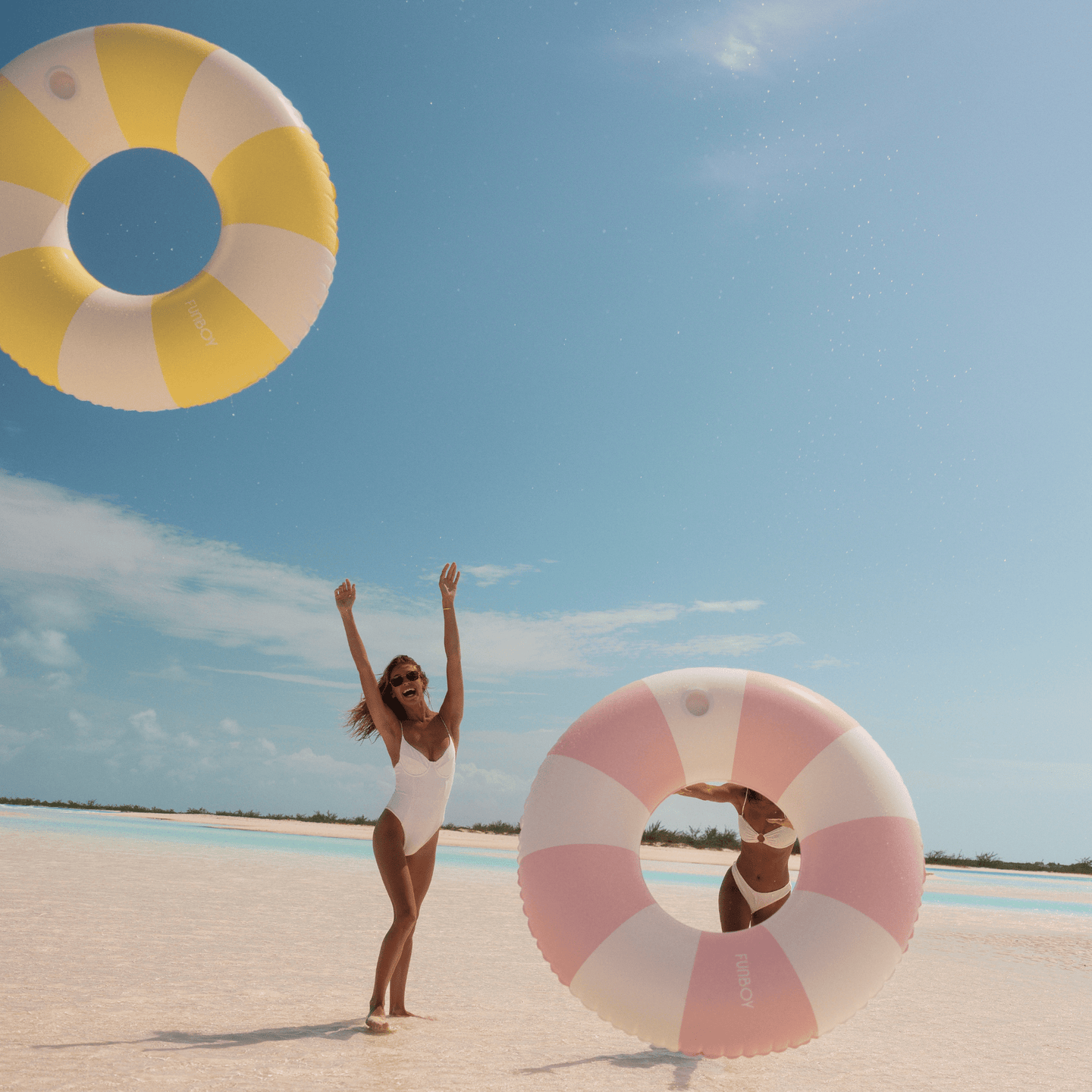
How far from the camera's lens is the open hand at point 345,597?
158 inches

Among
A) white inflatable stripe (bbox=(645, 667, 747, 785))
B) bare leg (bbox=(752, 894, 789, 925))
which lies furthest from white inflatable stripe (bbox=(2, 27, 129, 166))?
bare leg (bbox=(752, 894, 789, 925))

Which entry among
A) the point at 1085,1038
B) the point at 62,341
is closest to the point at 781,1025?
the point at 1085,1038

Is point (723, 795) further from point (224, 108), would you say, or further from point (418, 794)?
point (224, 108)

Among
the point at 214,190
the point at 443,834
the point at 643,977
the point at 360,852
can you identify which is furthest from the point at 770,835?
the point at 443,834

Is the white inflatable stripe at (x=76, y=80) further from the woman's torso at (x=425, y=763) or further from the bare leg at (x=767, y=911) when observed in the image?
the bare leg at (x=767, y=911)

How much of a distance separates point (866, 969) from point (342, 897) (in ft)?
22.2

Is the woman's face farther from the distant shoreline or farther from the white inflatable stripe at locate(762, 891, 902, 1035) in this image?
the distant shoreline

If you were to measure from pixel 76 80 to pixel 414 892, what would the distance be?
418cm

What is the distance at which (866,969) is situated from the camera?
2.77 metres

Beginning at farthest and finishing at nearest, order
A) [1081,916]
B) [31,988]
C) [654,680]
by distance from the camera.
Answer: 1. [1081,916]
2. [31,988]
3. [654,680]

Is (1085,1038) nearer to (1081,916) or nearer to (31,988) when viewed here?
(31,988)

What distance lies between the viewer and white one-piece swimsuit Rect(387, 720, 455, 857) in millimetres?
3920

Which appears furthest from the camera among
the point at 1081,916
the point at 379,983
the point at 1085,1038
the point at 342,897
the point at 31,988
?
the point at 1081,916

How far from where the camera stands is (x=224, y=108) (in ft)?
13.6
